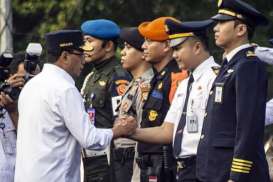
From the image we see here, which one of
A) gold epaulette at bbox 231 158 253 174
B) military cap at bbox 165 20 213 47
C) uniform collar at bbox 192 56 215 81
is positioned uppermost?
military cap at bbox 165 20 213 47

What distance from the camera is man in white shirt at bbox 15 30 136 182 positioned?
987cm

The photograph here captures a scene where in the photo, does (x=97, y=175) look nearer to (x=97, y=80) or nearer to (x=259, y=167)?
(x=97, y=80)

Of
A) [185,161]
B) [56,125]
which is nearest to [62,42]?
[56,125]

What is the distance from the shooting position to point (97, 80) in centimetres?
1229

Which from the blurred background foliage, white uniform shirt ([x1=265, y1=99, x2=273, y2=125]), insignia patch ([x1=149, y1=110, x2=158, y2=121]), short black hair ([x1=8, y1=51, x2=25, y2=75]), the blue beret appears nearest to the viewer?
white uniform shirt ([x1=265, y1=99, x2=273, y2=125])

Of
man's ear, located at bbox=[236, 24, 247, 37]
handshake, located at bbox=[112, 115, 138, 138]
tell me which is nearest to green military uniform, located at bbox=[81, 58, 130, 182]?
handshake, located at bbox=[112, 115, 138, 138]

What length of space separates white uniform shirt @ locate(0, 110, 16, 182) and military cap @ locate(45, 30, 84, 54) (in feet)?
4.88

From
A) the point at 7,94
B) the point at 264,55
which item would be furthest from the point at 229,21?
the point at 7,94

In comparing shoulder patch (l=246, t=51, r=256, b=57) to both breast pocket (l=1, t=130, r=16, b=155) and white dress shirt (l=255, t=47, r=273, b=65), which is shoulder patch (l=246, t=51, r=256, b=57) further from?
breast pocket (l=1, t=130, r=16, b=155)

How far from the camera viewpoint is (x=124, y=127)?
33.9 feet

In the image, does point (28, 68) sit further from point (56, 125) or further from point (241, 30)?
point (241, 30)

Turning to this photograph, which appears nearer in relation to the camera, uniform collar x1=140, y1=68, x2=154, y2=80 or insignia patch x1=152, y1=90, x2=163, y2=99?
insignia patch x1=152, y1=90, x2=163, y2=99

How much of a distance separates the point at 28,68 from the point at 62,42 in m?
1.10

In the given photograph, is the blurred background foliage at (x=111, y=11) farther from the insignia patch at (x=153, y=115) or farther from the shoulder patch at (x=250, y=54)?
the shoulder patch at (x=250, y=54)
